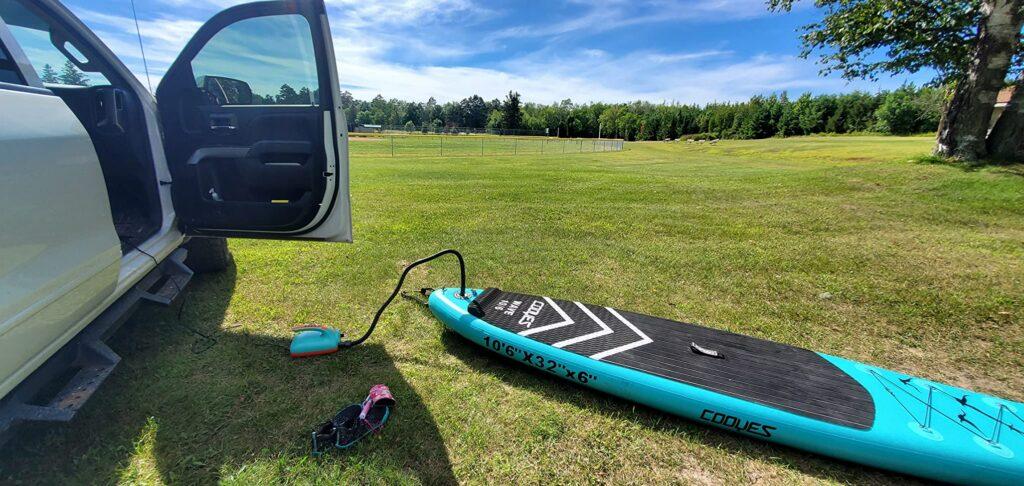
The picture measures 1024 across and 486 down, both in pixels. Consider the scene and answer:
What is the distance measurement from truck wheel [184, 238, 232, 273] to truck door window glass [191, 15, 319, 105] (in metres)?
1.38

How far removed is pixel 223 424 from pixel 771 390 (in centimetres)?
287

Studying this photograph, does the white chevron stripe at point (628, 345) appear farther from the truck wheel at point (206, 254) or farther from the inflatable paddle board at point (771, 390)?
the truck wheel at point (206, 254)

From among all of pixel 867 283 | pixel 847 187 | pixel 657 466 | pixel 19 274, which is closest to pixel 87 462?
pixel 19 274

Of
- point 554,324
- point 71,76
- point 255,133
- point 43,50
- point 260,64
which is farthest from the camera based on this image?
point 255,133

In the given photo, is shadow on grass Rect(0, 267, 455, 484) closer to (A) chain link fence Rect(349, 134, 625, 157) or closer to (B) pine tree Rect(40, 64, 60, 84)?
(B) pine tree Rect(40, 64, 60, 84)

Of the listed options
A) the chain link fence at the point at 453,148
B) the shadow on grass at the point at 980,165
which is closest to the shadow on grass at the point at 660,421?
the shadow on grass at the point at 980,165

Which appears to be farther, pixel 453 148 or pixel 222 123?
pixel 453 148

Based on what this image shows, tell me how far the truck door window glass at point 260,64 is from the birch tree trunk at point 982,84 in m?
12.8

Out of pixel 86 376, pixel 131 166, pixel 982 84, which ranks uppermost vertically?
pixel 982 84

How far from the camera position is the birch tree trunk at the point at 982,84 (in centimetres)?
808

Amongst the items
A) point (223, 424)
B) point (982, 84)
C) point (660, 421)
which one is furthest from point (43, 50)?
point (982, 84)

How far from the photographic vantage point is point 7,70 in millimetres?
1938

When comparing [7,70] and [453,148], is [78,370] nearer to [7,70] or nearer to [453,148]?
[7,70]

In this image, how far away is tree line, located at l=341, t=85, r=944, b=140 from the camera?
155 feet
